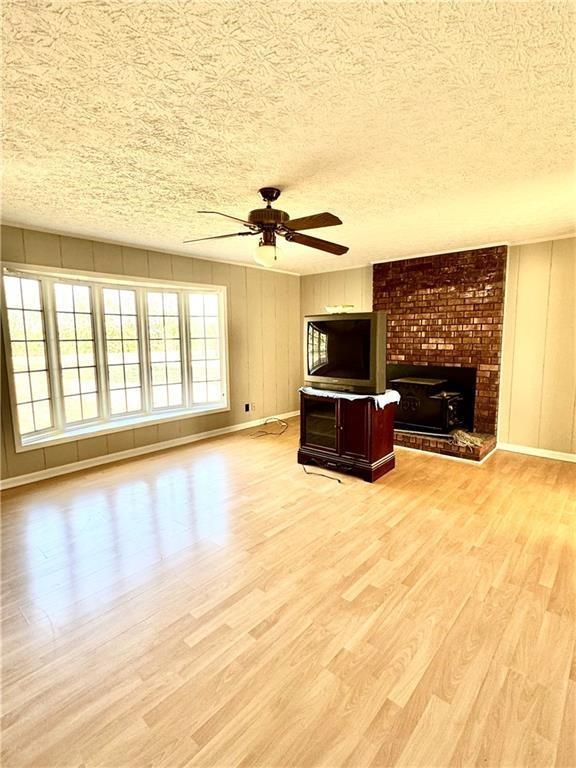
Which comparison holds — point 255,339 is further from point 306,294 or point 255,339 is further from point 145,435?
point 145,435

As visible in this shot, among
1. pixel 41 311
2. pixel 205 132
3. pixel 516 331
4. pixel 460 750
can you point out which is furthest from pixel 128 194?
pixel 516 331

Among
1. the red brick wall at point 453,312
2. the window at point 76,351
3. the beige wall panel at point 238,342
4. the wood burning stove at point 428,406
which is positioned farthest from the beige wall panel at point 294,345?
the window at point 76,351

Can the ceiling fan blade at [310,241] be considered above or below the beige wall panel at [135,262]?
below

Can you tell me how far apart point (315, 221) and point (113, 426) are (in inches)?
128

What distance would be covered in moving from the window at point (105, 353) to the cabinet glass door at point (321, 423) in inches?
68.7

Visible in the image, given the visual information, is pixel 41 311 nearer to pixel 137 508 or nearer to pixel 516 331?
pixel 137 508

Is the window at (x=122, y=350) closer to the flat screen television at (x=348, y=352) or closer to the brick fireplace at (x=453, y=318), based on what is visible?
the flat screen television at (x=348, y=352)

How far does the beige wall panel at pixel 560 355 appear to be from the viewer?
398 centimetres

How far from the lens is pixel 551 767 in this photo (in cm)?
121

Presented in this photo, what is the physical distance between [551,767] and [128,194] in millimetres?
3675

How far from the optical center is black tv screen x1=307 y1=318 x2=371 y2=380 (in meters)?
3.63

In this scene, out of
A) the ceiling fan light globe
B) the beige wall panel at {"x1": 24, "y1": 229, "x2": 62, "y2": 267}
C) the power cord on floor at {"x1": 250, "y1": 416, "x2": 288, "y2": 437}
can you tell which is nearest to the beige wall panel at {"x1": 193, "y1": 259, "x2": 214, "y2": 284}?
the beige wall panel at {"x1": 24, "y1": 229, "x2": 62, "y2": 267}

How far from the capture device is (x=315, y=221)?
2.37m

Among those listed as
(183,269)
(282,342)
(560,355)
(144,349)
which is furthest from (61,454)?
(560,355)
